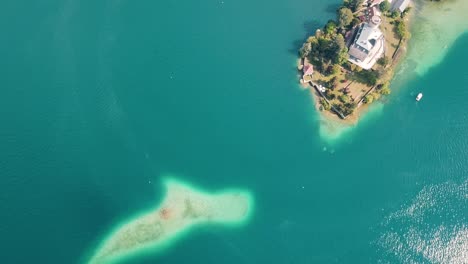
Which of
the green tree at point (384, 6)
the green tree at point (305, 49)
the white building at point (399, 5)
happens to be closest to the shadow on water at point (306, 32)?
the green tree at point (305, 49)

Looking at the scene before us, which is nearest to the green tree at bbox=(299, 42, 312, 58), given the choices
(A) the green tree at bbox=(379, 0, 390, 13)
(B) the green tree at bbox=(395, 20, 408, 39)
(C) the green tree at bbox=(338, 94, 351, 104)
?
(C) the green tree at bbox=(338, 94, 351, 104)

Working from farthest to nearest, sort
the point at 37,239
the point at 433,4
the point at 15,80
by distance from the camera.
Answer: the point at 433,4 → the point at 15,80 → the point at 37,239

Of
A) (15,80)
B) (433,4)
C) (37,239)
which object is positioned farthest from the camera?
(433,4)

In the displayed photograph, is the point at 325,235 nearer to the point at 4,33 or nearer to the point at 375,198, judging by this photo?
the point at 375,198

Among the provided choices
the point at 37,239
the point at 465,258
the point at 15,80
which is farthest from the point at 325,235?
the point at 15,80

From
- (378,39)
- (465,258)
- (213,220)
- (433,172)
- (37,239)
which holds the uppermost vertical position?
(378,39)

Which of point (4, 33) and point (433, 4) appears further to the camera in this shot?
point (433, 4)
